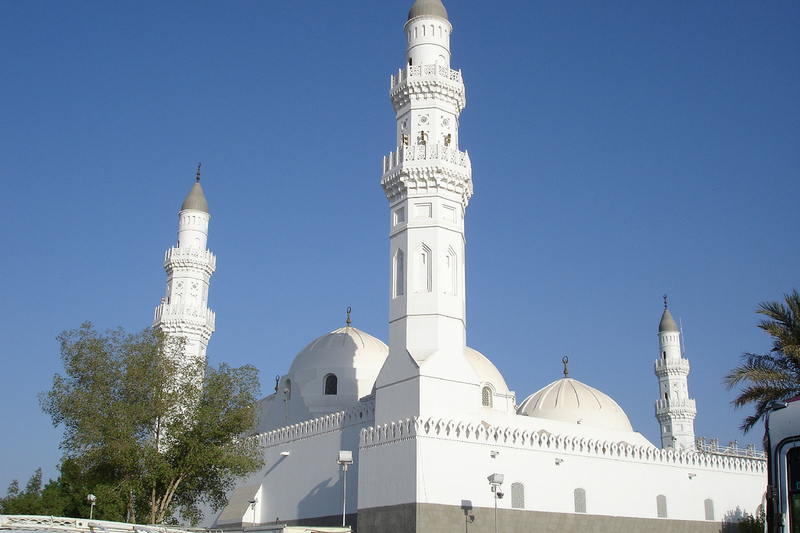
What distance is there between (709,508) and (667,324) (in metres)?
18.3

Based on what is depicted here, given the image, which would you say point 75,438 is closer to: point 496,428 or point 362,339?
point 496,428

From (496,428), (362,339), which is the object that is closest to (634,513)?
(496,428)

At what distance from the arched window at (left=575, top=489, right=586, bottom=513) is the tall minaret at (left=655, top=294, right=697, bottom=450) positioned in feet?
66.8

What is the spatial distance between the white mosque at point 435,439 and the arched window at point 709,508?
0.03m

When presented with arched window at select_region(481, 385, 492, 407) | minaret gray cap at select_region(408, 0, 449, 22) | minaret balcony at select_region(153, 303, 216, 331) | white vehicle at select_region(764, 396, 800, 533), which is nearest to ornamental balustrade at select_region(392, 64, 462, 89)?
minaret gray cap at select_region(408, 0, 449, 22)

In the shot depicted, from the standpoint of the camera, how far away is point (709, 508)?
26.6 meters

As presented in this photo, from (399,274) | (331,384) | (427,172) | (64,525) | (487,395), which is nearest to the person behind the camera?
(64,525)

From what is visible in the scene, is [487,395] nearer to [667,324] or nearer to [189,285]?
[189,285]

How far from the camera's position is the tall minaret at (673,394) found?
4219 centimetres

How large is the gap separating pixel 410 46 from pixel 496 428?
42.1 feet

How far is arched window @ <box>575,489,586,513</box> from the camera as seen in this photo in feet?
76.8

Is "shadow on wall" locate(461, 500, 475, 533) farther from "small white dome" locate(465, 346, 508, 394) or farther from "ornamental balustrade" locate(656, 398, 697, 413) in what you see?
"ornamental balustrade" locate(656, 398, 697, 413)

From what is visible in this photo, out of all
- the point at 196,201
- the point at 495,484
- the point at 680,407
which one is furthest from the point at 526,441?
the point at 680,407

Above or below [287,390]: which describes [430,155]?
above
